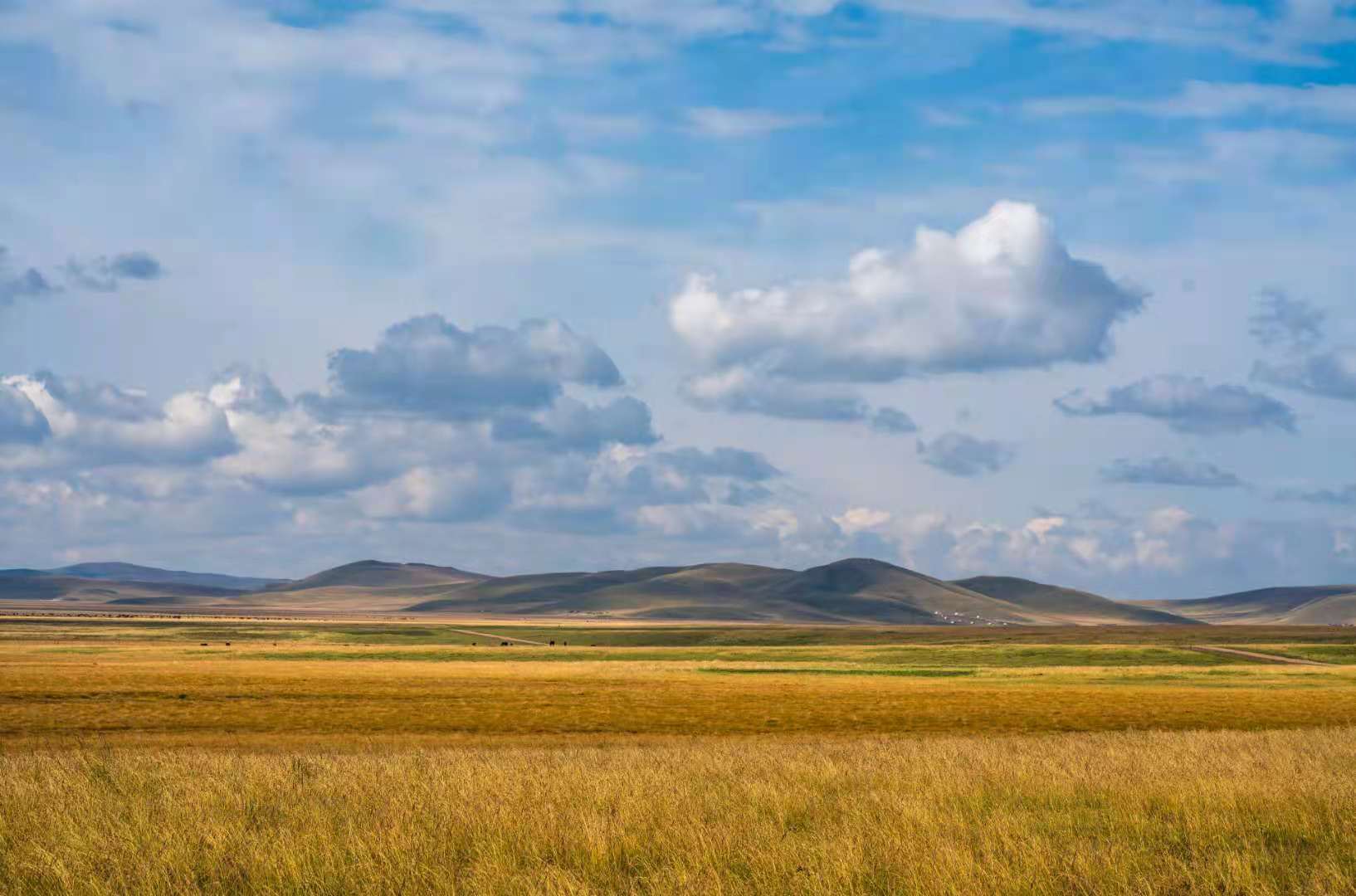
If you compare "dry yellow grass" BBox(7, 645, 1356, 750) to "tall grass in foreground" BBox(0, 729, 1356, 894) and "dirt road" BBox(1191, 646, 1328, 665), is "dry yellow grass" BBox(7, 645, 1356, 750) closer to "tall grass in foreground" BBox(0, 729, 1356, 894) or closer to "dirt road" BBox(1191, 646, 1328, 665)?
"tall grass in foreground" BBox(0, 729, 1356, 894)

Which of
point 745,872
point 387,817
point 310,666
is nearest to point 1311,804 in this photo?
point 745,872

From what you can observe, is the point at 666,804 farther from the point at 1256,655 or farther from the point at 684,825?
the point at 1256,655

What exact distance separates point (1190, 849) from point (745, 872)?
5734 mm

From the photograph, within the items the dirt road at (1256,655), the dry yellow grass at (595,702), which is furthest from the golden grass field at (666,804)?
the dirt road at (1256,655)

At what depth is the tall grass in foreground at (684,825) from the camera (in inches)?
Result: 530

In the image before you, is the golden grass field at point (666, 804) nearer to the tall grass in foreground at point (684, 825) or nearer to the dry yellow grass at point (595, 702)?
the tall grass in foreground at point (684, 825)

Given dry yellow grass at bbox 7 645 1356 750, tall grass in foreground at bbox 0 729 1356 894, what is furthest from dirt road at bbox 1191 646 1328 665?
tall grass in foreground at bbox 0 729 1356 894

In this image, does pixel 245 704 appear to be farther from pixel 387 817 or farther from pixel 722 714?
pixel 387 817

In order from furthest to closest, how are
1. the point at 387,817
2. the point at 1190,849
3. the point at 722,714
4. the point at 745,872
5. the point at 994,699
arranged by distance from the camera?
the point at 994,699 → the point at 722,714 → the point at 387,817 → the point at 1190,849 → the point at 745,872

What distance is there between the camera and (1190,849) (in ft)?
50.5

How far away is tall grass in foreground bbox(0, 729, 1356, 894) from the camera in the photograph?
13469mm

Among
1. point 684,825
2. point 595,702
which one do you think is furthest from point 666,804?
point 595,702

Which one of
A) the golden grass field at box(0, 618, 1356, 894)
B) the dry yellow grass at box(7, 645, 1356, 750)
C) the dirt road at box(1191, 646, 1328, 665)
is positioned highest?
the golden grass field at box(0, 618, 1356, 894)

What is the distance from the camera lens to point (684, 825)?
1639 centimetres
